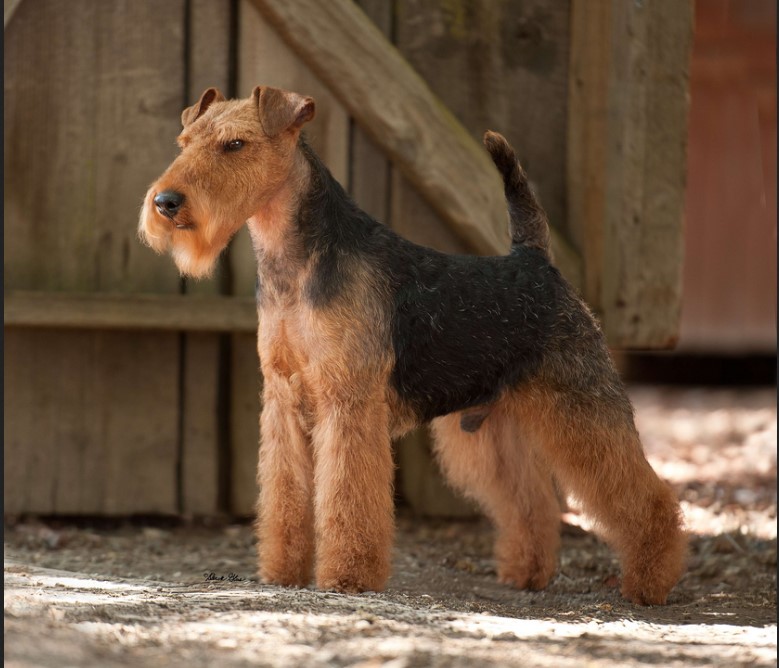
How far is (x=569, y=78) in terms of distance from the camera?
19.7ft

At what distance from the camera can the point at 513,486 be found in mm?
4973

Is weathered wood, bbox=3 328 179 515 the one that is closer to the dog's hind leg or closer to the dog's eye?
the dog's hind leg

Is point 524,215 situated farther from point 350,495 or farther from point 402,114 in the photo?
point 350,495

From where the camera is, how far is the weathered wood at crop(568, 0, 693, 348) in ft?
19.0

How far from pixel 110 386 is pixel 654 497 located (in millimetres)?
3237

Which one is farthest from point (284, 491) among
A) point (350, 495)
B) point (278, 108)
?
point (278, 108)

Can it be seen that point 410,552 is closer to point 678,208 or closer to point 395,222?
point 395,222

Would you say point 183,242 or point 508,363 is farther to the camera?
point 508,363

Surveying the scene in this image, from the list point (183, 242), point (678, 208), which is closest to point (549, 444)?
point (183, 242)

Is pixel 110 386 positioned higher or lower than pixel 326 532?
higher

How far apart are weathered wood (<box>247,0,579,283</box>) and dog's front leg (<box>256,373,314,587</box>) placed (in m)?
2.01

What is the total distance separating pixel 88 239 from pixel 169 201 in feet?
7.37

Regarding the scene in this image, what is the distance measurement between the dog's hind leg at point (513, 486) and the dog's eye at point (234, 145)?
5.80ft

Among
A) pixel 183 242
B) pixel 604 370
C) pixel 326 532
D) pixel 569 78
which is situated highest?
pixel 569 78
